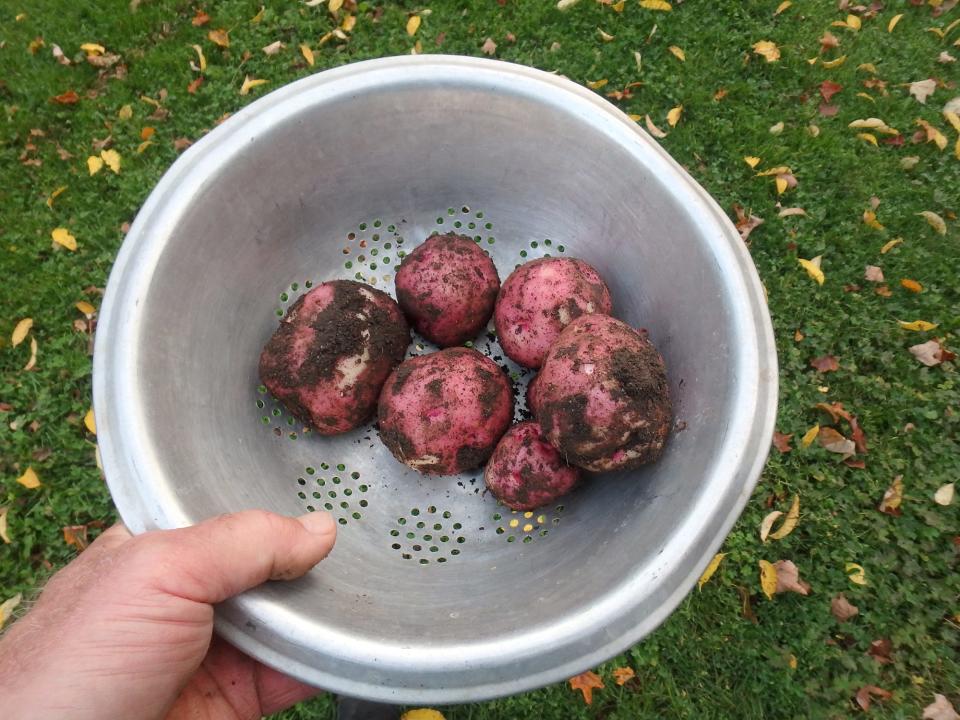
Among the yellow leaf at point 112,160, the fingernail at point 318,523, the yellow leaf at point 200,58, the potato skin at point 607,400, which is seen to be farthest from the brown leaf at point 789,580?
the yellow leaf at point 200,58

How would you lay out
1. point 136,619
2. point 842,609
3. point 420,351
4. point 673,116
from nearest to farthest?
point 136,619 → point 420,351 → point 842,609 → point 673,116

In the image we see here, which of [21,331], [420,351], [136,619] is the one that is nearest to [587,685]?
[420,351]

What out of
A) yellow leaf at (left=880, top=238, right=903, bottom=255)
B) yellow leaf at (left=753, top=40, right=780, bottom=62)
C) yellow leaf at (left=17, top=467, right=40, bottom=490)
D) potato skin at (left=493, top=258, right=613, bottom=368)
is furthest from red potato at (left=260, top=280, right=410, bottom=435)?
yellow leaf at (left=753, top=40, right=780, bottom=62)

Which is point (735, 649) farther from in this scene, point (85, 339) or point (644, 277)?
point (85, 339)

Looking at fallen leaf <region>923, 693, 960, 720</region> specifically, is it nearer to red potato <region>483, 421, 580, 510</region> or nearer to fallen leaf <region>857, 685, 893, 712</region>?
fallen leaf <region>857, 685, 893, 712</region>

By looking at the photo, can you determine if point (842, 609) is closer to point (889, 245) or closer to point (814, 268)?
point (814, 268)

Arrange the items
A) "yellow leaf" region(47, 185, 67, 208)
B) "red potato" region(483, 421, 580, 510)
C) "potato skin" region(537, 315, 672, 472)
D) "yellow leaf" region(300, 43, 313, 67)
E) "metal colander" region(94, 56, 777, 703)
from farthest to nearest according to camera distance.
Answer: "yellow leaf" region(300, 43, 313, 67), "yellow leaf" region(47, 185, 67, 208), "red potato" region(483, 421, 580, 510), "potato skin" region(537, 315, 672, 472), "metal colander" region(94, 56, 777, 703)
